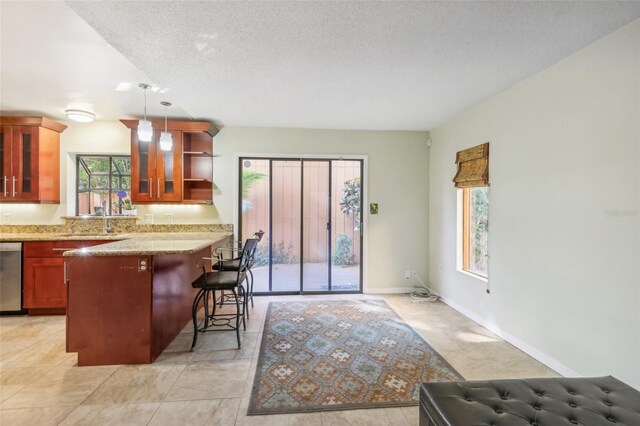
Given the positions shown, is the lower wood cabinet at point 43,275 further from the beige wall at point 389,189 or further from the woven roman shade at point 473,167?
the woven roman shade at point 473,167

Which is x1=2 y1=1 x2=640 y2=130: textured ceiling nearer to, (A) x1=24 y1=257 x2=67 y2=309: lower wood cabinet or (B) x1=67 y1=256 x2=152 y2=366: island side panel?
(B) x1=67 y1=256 x2=152 y2=366: island side panel

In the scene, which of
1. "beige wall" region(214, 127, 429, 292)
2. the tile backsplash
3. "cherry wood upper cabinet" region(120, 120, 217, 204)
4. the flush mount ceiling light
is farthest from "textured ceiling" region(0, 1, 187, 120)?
"beige wall" region(214, 127, 429, 292)

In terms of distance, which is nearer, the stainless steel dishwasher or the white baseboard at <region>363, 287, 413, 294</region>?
the stainless steel dishwasher

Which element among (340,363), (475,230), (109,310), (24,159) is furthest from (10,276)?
(475,230)

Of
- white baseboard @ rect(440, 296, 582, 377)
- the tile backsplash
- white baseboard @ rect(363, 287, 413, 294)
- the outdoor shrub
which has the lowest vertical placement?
white baseboard @ rect(440, 296, 582, 377)

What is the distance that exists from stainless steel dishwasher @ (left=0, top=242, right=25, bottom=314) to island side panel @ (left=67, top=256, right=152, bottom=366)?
197 centimetres

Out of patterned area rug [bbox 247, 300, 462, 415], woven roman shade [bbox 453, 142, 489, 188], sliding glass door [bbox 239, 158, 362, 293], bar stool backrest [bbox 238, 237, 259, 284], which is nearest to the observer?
patterned area rug [bbox 247, 300, 462, 415]

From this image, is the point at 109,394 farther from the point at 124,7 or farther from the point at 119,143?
the point at 119,143

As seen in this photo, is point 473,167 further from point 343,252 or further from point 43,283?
point 43,283

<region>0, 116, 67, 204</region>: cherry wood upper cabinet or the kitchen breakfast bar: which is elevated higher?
<region>0, 116, 67, 204</region>: cherry wood upper cabinet

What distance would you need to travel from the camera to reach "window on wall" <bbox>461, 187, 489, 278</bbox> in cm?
359

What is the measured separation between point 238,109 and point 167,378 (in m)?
2.90

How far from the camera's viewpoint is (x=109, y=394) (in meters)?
2.18

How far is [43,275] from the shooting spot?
3.72m
